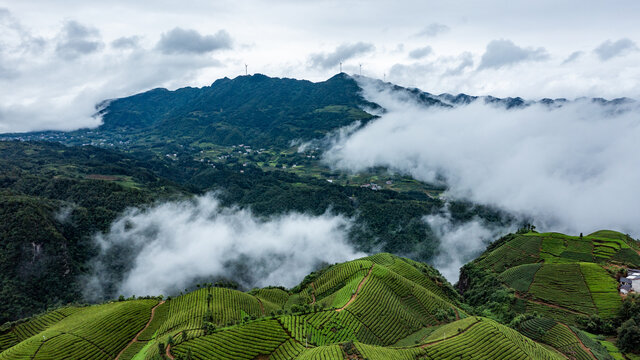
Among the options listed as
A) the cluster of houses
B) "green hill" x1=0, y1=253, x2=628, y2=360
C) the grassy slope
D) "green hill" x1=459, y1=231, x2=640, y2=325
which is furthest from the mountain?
the cluster of houses

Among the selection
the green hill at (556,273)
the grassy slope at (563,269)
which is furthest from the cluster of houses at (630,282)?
the grassy slope at (563,269)

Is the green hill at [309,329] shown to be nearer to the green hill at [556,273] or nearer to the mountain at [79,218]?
the green hill at [556,273]

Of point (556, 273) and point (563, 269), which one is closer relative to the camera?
point (556, 273)

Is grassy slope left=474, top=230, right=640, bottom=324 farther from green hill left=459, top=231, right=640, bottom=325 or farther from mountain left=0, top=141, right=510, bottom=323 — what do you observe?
mountain left=0, top=141, right=510, bottom=323

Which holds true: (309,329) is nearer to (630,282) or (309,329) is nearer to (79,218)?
(630,282)

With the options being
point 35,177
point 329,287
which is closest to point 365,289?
point 329,287

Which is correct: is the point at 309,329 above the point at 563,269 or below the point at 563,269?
above

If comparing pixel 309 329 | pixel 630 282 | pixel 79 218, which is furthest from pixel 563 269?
pixel 79 218

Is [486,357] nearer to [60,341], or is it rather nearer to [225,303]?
[225,303]

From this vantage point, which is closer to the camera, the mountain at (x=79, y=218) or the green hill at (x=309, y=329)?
the green hill at (x=309, y=329)

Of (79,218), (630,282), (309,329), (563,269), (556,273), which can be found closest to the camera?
(309,329)
